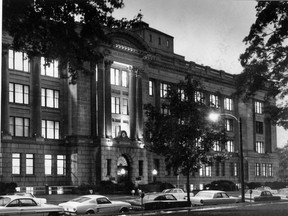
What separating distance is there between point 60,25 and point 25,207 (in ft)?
30.2

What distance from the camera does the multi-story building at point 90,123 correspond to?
1650 inches

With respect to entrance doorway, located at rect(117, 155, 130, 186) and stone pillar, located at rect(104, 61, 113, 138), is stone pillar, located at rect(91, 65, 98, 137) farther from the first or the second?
entrance doorway, located at rect(117, 155, 130, 186)

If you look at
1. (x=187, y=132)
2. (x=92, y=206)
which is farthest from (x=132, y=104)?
(x=92, y=206)

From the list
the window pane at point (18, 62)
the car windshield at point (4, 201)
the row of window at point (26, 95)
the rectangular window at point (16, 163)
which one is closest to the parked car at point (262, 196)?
the car windshield at point (4, 201)

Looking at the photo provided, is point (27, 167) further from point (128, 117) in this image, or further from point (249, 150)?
point (249, 150)

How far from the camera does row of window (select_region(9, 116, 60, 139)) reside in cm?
4325

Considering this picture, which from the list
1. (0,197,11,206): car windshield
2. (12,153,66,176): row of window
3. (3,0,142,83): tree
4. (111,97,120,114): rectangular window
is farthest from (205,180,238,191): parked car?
(3,0,142,83): tree

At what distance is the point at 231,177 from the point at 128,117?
11559 millimetres

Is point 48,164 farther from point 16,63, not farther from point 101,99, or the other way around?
point 16,63

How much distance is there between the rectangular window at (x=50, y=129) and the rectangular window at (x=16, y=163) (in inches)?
135

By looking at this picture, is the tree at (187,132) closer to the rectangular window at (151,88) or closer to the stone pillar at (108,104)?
the stone pillar at (108,104)

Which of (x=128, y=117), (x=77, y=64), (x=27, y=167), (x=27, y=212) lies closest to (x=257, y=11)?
(x=77, y=64)

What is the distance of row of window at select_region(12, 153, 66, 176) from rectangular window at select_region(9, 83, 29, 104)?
426cm

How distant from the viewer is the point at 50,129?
152ft
